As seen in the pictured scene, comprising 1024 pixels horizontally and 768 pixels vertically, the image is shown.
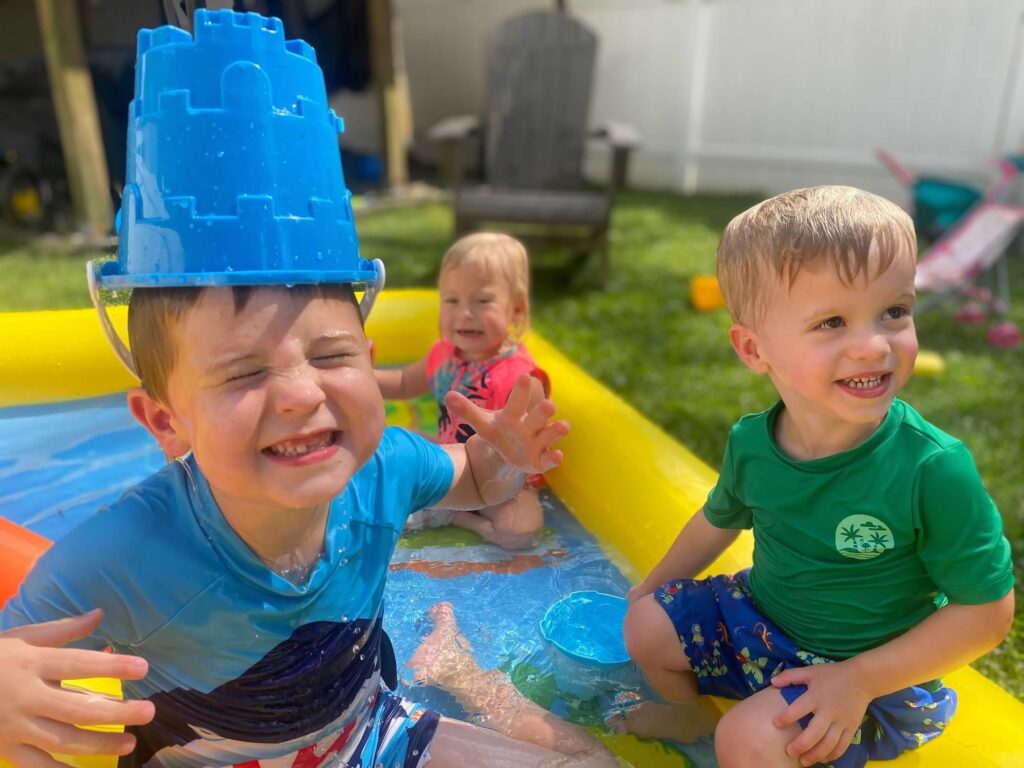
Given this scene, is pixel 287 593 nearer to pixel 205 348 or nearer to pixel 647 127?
pixel 205 348

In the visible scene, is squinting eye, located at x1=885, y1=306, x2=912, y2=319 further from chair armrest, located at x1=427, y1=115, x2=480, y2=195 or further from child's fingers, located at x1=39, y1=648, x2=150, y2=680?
chair armrest, located at x1=427, y1=115, x2=480, y2=195

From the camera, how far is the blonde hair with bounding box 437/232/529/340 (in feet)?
8.68

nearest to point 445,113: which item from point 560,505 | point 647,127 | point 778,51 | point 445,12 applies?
point 445,12

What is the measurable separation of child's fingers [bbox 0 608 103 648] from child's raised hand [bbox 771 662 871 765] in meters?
1.06

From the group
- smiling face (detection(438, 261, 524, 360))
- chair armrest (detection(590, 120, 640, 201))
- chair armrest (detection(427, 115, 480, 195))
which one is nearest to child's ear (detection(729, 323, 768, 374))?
smiling face (detection(438, 261, 524, 360))

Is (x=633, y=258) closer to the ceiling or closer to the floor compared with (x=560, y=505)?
closer to the floor

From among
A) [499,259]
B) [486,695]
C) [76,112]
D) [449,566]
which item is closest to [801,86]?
[76,112]

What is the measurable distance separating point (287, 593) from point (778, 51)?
29.1 ft

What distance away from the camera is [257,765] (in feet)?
4.47

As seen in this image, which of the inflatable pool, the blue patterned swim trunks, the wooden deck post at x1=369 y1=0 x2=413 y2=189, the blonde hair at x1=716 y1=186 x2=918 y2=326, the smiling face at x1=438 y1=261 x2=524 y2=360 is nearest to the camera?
the blonde hair at x1=716 y1=186 x2=918 y2=326

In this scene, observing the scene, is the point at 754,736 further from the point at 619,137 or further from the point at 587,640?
the point at 619,137

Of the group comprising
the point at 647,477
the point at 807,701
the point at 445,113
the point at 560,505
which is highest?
the point at 807,701

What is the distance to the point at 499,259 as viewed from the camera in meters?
2.65

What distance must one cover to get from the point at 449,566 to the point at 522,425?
3.12 feet
